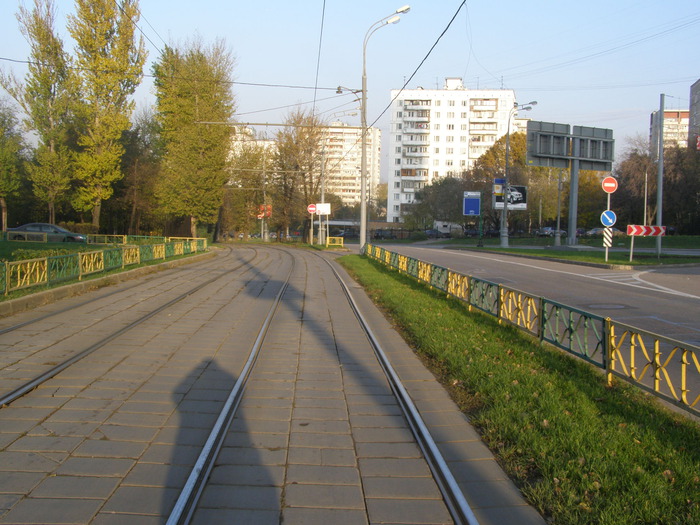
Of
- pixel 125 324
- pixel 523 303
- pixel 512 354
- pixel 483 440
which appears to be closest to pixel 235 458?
pixel 483 440

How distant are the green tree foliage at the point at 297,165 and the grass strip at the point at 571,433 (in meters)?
47.1

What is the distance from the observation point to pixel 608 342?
5.99m

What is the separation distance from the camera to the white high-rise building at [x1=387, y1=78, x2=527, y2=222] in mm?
91250

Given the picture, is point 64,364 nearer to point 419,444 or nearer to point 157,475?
point 157,475

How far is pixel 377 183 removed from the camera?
5969 inches

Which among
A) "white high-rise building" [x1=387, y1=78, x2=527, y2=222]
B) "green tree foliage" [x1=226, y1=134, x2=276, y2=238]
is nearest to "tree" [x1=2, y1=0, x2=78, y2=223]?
"green tree foliage" [x1=226, y1=134, x2=276, y2=238]

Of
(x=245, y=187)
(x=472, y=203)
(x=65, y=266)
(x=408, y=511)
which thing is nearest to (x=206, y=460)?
(x=408, y=511)

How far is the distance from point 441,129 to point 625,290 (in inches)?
3171

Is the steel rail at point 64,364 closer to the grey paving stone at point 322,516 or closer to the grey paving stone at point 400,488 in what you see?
the grey paving stone at point 322,516

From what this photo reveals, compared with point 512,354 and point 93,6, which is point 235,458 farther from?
point 93,6

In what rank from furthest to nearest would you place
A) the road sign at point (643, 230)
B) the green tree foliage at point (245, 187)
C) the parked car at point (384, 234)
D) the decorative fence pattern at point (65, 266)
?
the parked car at point (384, 234) → the green tree foliage at point (245, 187) → the road sign at point (643, 230) → the decorative fence pattern at point (65, 266)

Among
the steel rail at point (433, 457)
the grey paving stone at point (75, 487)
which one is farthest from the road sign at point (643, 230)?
the grey paving stone at point (75, 487)

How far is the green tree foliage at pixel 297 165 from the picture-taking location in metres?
54.2

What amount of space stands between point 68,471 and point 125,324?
20.5ft
